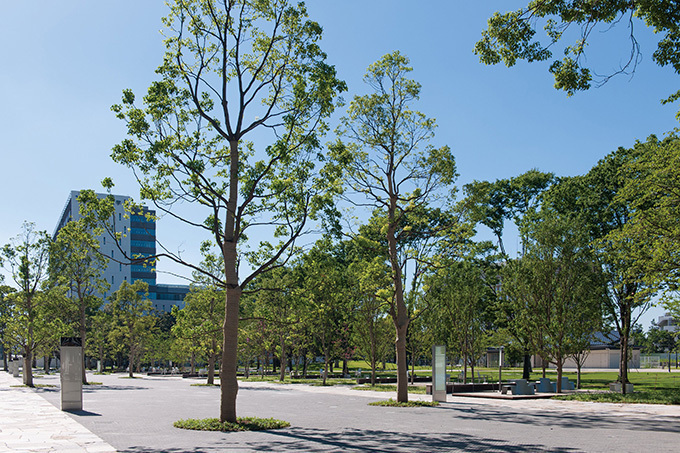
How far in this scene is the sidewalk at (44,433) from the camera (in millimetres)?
11992

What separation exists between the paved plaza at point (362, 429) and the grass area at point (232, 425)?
0.48 metres

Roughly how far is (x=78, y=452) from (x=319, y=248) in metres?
8.56

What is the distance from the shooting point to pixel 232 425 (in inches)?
603

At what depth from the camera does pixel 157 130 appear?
54.1 feet

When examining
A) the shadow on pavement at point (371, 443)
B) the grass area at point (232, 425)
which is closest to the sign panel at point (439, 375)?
the grass area at point (232, 425)

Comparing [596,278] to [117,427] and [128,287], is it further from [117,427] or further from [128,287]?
[128,287]

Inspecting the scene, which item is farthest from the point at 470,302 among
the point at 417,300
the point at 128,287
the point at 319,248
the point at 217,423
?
the point at 128,287

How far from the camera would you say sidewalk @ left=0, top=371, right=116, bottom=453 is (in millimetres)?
11992

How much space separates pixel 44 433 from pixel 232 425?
4.49 metres

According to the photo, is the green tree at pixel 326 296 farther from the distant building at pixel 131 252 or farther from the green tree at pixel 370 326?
the distant building at pixel 131 252

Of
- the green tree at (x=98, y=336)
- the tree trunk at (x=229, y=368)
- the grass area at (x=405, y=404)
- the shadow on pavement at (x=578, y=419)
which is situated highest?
the tree trunk at (x=229, y=368)

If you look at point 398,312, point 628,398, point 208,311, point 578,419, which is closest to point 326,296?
point 208,311

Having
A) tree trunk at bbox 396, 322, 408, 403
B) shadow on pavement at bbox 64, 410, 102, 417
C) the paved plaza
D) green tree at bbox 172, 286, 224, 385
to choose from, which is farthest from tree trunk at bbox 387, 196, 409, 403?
green tree at bbox 172, 286, 224, 385

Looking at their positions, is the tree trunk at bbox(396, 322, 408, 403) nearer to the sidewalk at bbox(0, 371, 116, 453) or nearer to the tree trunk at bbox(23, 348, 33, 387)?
the sidewalk at bbox(0, 371, 116, 453)
